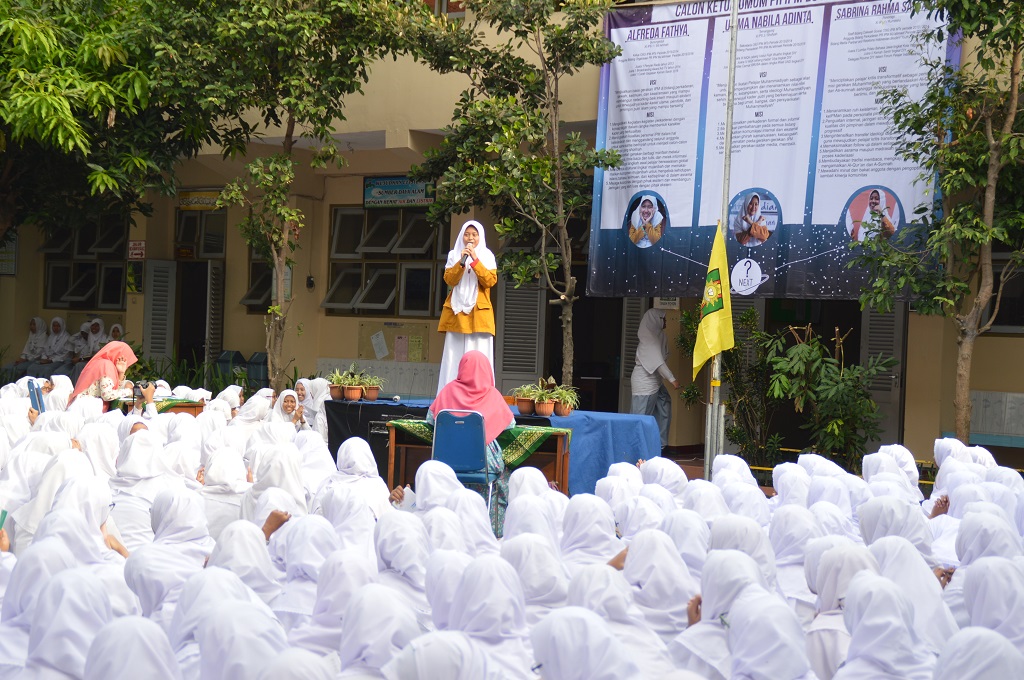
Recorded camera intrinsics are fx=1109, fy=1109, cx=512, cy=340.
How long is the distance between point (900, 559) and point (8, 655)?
297 cm

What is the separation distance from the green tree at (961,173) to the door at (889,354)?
1.68 m

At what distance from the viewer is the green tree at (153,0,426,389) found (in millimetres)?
10000

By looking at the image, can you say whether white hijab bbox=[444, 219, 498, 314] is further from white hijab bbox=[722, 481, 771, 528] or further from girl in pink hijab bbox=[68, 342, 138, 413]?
white hijab bbox=[722, 481, 771, 528]

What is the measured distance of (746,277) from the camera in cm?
958

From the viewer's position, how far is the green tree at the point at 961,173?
8.17 m

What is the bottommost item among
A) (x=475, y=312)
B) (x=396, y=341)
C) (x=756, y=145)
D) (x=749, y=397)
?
(x=749, y=397)

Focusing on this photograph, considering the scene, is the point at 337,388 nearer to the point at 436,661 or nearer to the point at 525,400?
the point at 525,400

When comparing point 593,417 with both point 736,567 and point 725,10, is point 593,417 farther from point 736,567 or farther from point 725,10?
point 736,567

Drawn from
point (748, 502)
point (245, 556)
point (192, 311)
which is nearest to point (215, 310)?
point (192, 311)

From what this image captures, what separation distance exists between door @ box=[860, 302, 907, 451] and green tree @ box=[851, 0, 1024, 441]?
5.52ft

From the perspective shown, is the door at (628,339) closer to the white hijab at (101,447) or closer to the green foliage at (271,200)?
the green foliage at (271,200)

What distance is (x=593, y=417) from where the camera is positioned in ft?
27.3

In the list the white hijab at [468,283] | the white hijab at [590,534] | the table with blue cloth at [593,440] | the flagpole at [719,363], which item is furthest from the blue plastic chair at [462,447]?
the white hijab at [590,534]

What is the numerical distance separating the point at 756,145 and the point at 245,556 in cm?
677
